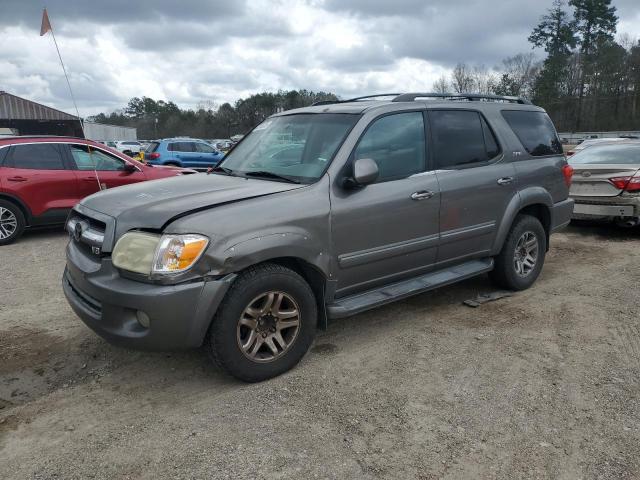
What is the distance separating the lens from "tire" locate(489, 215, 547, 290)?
5.26 m

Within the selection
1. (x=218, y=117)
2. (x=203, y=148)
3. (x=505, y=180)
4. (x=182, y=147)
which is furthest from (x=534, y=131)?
(x=218, y=117)

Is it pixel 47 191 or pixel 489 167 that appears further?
pixel 47 191

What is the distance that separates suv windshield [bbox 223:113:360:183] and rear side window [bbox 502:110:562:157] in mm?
2083

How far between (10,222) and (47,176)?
2.91 ft

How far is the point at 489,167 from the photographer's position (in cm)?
494

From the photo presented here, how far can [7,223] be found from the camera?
320 inches

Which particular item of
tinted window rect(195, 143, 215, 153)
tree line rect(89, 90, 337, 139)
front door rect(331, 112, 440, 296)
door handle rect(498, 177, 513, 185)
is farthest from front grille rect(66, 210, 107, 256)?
tree line rect(89, 90, 337, 139)

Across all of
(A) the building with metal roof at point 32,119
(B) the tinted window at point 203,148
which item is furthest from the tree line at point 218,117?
(B) the tinted window at point 203,148

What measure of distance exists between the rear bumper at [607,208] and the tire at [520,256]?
113 inches

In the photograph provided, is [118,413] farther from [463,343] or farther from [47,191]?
[47,191]

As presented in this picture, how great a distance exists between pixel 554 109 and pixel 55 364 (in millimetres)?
74072

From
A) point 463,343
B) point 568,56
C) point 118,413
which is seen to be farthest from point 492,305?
point 568,56

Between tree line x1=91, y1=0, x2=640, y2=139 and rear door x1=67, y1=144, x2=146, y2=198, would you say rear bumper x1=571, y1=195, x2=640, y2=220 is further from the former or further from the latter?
tree line x1=91, y1=0, x2=640, y2=139

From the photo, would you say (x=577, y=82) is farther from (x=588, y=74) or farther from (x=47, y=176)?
(x=47, y=176)
